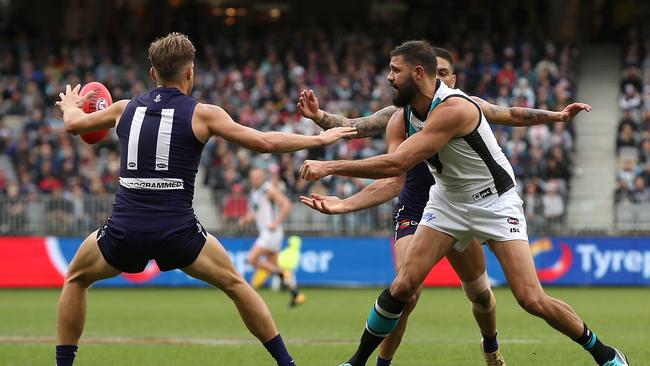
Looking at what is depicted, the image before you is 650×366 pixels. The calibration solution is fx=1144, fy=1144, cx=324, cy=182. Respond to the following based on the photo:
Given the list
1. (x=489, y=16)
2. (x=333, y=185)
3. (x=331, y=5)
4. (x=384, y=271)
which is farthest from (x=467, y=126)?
(x=331, y=5)

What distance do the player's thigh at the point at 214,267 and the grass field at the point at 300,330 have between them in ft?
8.31

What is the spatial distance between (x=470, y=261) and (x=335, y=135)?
81.1 inches

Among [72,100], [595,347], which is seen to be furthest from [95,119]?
[595,347]

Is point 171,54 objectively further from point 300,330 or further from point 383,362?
point 300,330

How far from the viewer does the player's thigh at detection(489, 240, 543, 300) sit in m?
8.73

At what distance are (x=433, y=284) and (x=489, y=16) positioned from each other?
42.4ft

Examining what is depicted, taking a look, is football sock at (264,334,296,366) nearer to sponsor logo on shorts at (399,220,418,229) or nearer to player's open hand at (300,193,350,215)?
player's open hand at (300,193,350,215)

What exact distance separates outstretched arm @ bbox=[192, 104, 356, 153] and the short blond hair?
0.35 m

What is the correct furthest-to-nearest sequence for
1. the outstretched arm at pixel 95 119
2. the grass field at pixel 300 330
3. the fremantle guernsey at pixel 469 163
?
the grass field at pixel 300 330 < the fremantle guernsey at pixel 469 163 < the outstretched arm at pixel 95 119

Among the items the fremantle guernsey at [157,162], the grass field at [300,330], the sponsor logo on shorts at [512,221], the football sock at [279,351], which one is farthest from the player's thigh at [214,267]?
the grass field at [300,330]

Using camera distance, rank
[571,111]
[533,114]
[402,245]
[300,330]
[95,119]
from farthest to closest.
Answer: [300,330] < [402,245] < [533,114] < [571,111] < [95,119]

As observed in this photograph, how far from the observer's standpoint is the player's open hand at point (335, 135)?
8.21m

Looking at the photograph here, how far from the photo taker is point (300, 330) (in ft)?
47.9

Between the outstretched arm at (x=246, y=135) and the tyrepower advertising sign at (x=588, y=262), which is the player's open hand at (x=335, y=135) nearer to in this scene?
the outstretched arm at (x=246, y=135)
